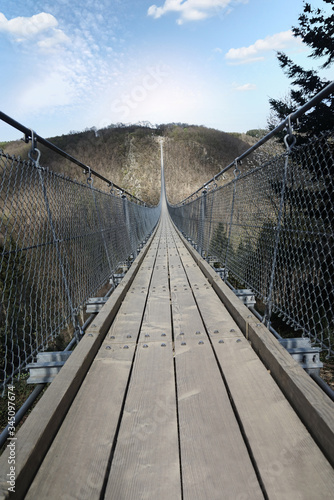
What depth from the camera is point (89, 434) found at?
3.65 feet

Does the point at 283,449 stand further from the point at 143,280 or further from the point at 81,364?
the point at 143,280

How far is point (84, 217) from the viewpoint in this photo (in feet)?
8.93

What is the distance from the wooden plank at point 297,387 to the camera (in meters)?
0.99

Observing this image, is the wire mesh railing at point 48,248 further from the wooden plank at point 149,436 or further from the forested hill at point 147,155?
the forested hill at point 147,155

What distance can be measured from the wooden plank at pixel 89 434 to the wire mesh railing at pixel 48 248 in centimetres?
30

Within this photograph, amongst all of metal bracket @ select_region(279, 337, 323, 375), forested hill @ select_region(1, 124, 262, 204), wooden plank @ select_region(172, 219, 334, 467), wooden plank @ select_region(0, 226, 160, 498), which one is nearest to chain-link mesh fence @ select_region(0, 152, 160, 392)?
wooden plank @ select_region(0, 226, 160, 498)

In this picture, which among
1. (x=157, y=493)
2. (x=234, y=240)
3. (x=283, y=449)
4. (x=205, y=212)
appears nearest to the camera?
(x=157, y=493)

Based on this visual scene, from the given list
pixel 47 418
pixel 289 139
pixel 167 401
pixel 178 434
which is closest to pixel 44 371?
pixel 47 418

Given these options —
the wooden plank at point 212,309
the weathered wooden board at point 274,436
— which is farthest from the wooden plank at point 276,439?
the wooden plank at point 212,309

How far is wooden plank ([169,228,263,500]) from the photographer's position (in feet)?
2.92

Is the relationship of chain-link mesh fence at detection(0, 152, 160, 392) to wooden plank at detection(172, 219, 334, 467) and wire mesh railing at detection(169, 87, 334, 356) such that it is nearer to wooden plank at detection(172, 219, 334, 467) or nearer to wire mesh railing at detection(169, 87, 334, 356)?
wooden plank at detection(172, 219, 334, 467)

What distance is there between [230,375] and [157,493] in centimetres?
68

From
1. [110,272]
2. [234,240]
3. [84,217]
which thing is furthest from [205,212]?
[84,217]

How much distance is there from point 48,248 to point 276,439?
4.88 feet
